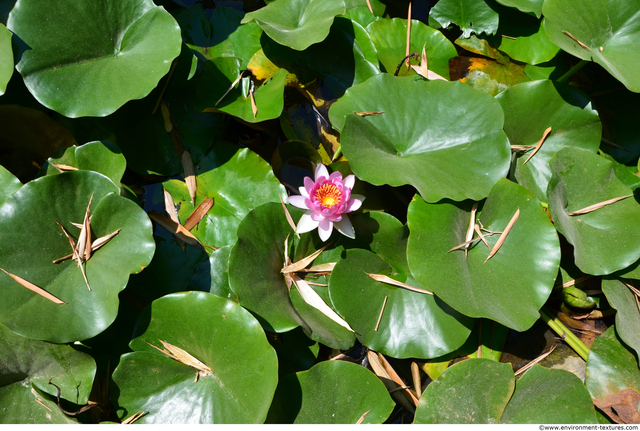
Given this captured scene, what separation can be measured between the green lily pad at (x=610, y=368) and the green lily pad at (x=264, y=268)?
134 centimetres

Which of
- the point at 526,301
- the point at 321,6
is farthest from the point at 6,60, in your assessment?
the point at 526,301

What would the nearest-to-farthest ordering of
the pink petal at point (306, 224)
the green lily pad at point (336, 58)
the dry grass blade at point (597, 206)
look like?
the pink petal at point (306, 224)
the dry grass blade at point (597, 206)
the green lily pad at point (336, 58)

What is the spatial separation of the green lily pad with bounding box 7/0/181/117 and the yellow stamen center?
0.85 meters

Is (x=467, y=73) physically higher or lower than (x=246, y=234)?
higher

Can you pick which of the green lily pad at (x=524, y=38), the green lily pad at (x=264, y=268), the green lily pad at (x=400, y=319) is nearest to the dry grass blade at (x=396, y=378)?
the green lily pad at (x=400, y=319)

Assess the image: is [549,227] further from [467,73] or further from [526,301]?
[467,73]

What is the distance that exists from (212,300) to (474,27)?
2.00 metres

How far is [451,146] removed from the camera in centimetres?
174

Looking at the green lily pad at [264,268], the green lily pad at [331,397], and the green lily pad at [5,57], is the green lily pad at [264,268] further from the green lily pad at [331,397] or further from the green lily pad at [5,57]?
the green lily pad at [5,57]

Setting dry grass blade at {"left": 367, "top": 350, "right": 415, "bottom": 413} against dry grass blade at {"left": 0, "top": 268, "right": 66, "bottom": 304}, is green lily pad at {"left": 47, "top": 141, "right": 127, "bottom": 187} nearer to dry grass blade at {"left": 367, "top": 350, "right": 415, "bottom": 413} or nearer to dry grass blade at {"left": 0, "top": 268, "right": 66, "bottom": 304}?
dry grass blade at {"left": 0, "top": 268, "right": 66, "bottom": 304}

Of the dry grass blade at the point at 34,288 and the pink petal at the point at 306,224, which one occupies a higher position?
the pink petal at the point at 306,224

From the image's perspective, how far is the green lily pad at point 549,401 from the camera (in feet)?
5.24

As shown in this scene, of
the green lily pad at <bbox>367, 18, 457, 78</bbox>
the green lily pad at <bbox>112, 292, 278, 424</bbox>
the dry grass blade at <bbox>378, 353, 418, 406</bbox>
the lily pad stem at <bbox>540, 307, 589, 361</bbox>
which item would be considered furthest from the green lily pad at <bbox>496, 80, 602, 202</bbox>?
the green lily pad at <bbox>112, 292, 278, 424</bbox>

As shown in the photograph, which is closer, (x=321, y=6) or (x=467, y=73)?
(x=321, y=6)
